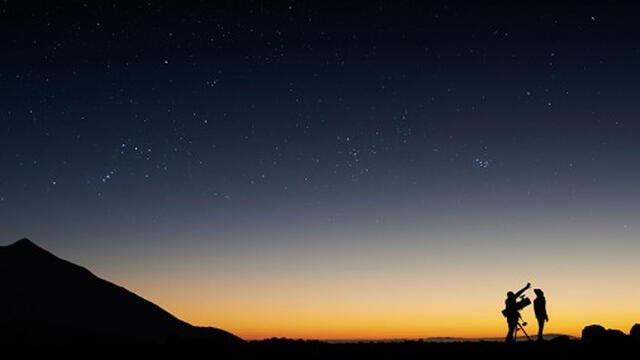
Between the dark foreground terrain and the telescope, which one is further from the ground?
the telescope

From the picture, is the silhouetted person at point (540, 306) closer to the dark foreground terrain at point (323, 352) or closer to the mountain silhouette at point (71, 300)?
the dark foreground terrain at point (323, 352)

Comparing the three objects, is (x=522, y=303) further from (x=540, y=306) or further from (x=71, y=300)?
(x=71, y=300)

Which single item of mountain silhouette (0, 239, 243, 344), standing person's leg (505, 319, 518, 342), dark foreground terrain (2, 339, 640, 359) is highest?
mountain silhouette (0, 239, 243, 344)

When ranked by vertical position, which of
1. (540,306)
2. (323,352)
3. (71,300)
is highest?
(71,300)

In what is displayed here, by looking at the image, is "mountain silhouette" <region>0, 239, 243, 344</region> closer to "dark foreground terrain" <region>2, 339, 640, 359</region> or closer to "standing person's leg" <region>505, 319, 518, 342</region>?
"standing person's leg" <region>505, 319, 518, 342</region>

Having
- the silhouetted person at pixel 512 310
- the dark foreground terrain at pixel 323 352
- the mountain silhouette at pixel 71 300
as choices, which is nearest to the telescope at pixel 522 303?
the silhouetted person at pixel 512 310

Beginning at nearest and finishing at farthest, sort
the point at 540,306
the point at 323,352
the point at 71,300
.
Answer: the point at 323,352, the point at 540,306, the point at 71,300

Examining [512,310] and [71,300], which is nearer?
[512,310]

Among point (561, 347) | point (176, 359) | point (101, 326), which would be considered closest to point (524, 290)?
point (561, 347)

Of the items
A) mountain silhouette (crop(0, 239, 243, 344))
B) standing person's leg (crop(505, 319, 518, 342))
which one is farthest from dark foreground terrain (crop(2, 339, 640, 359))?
mountain silhouette (crop(0, 239, 243, 344))

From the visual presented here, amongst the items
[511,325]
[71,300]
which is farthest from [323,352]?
[71,300]
